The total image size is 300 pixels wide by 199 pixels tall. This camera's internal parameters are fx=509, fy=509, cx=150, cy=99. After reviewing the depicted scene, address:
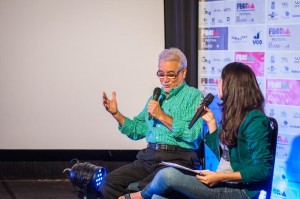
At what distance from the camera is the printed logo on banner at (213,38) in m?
A: 4.16

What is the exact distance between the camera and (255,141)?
2.66m

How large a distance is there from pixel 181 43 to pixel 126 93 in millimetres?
830

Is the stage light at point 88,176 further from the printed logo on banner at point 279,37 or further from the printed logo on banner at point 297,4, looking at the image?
the printed logo on banner at point 297,4

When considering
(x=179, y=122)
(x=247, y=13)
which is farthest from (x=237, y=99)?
(x=247, y=13)

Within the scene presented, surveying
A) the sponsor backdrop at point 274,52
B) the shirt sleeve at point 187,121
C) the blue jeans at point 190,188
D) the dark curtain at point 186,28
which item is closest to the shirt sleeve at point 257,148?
the blue jeans at point 190,188

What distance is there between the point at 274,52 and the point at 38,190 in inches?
99.4

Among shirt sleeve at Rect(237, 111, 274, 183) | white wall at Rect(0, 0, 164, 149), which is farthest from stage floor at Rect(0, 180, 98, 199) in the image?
shirt sleeve at Rect(237, 111, 274, 183)

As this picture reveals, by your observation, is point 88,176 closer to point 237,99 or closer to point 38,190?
point 38,190

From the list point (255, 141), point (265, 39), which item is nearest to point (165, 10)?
point (265, 39)

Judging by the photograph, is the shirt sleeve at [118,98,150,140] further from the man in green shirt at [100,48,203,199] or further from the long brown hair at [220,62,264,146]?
the long brown hair at [220,62,264,146]

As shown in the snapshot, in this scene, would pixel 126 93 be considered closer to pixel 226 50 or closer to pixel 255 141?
pixel 226 50

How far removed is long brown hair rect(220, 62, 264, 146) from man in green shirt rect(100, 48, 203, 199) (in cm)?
Answer: 53

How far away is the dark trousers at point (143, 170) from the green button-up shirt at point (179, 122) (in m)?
0.07

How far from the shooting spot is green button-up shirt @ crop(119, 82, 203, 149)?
10.8ft
